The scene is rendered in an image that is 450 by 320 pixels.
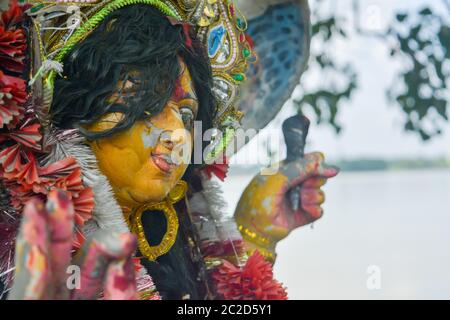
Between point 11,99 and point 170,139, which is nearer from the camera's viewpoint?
point 11,99

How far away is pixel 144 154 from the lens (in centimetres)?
148

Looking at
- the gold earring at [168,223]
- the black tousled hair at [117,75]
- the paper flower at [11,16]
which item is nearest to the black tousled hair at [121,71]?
the black tousled hair at [117,75]

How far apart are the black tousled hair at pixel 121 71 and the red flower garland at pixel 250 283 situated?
16.6 inches

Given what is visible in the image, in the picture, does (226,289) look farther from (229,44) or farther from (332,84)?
(332,84)

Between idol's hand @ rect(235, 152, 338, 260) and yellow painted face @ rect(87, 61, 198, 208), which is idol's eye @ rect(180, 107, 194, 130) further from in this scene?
idol's hand @ rect(235, 152, 338, 260)

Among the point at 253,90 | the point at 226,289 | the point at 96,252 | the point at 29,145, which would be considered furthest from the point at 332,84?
the point at 96,252

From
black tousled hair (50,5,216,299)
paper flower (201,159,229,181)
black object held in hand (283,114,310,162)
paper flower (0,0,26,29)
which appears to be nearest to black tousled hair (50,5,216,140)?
black tousled hair (50,5,216,299)

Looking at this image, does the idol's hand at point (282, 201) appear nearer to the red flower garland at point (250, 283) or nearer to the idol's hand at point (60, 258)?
the red flower garland at point (250, 283)

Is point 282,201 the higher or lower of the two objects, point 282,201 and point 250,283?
the higher

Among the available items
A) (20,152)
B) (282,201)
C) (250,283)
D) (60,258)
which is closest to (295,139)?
(282,201)

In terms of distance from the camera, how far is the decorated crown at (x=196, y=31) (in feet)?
4.75

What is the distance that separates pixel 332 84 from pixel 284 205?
113 centimetres

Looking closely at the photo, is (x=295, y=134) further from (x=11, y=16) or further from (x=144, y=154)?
(x=11, y=16)

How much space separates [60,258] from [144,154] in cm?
43
